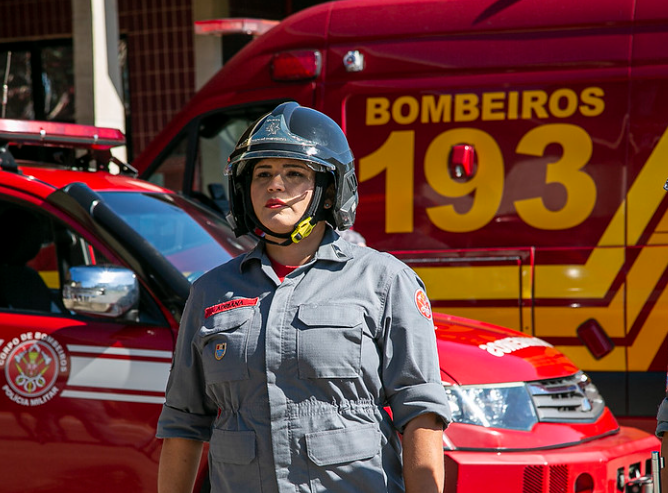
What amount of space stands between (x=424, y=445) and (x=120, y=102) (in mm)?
8306

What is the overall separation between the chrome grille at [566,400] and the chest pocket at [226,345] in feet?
5.87

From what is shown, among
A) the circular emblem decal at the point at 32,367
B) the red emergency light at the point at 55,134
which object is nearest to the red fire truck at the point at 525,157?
the red emergency light at the point at 55,134

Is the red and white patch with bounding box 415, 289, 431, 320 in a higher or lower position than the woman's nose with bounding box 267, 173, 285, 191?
lower

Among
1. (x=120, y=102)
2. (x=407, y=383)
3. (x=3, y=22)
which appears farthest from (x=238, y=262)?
(x=3, y=22)

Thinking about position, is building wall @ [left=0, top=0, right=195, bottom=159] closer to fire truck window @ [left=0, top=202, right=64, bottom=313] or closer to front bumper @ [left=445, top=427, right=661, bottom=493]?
fire truck window @ [left=0, top=202, right=64, bottom=313]

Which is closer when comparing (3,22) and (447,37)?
(447,37)

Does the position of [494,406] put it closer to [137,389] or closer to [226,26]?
[137,389]

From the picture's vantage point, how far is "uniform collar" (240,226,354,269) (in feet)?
7.75

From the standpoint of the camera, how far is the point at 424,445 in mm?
2236

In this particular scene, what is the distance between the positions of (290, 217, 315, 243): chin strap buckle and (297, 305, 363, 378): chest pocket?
0.21 m

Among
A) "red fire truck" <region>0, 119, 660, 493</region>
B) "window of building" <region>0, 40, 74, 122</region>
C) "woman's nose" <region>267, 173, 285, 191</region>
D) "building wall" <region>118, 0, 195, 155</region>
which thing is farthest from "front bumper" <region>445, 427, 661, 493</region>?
"window of building" <region>0, 40, 74, 122</region>

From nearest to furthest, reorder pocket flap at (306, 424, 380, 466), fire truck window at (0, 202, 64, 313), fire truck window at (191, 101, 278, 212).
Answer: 1. pocket flap at (306, 424, 380, 466)
2. fire truck window at (0, 202, 64, 313)
3. fire truck window at (191, 101, 278, 212)

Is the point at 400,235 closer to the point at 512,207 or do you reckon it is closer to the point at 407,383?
the point at 512,207

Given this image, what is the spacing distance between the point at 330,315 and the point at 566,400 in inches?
77.0
